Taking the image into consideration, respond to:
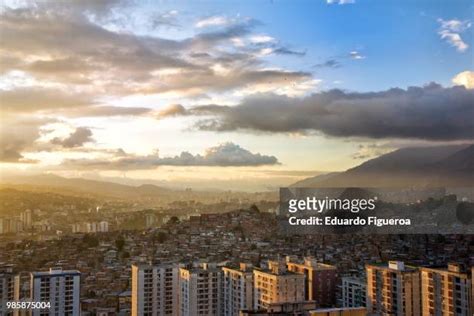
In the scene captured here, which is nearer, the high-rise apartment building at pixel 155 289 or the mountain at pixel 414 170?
the high-rise apartment building at pixel 155 289

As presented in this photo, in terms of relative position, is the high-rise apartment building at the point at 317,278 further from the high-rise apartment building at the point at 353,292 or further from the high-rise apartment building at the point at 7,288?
the high-rise apartment building at the point at 7,288

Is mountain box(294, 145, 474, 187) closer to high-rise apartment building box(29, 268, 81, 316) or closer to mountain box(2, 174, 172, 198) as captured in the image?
mountain box(2, 174, 172, 198)

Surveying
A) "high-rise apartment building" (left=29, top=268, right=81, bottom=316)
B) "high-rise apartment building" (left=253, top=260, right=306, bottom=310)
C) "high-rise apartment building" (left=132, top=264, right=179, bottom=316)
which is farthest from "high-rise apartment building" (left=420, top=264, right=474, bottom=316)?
"high-rise apartment building" (left=29, top=268, right=81, bottom=316)

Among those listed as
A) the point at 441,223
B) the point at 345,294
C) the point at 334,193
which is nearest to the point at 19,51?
the point at 334,193

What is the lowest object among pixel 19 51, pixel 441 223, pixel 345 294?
pixel 345 294

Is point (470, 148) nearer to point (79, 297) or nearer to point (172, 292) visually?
point (172, 292)

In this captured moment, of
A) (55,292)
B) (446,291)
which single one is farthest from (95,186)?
(446,291)

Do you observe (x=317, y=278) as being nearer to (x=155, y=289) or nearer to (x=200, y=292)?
(x=200, y=292)

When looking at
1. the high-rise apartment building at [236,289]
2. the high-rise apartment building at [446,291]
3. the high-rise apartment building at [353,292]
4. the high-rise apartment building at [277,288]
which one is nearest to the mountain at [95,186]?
the high-rise apartment building at [236,289]
